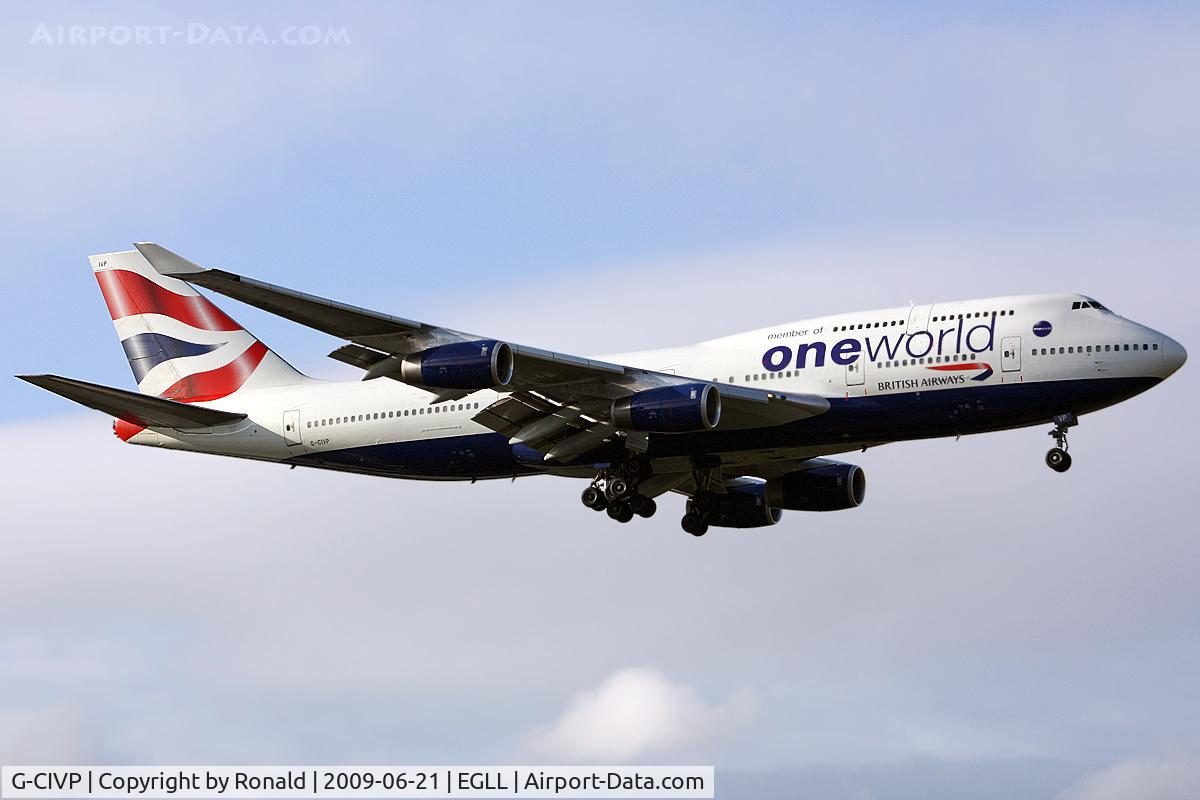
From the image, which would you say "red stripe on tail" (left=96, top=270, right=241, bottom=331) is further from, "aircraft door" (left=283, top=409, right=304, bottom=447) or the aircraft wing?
the aircraft wing

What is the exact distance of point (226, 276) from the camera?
35094 millimetres

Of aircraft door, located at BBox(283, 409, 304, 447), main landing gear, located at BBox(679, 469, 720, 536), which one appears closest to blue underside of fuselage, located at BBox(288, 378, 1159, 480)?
main landing gear, located at BBox(679, 469, 720, 536)

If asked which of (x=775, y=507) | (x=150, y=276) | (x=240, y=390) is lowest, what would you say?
(x=775, y=507)

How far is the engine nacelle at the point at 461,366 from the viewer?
123ft

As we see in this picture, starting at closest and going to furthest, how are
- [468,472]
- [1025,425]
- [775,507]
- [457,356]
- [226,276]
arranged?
[226,276], [457,356], [1025,425], [468,472], [775,507]

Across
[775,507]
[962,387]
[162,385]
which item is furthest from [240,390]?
[962,387]

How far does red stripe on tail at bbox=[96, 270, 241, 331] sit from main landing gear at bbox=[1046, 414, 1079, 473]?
24.9m

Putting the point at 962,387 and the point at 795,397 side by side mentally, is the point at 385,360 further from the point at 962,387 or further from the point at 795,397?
the point at 962,387

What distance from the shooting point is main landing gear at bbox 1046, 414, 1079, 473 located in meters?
40.0

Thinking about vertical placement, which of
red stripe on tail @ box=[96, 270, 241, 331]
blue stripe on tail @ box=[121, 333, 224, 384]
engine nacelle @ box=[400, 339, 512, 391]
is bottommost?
engine nacelle @ box=[400, 339, 512, 391]

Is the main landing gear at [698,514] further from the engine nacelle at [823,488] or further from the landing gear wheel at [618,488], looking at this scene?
the landing gear wheel at [618,488]

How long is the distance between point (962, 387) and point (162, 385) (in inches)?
974

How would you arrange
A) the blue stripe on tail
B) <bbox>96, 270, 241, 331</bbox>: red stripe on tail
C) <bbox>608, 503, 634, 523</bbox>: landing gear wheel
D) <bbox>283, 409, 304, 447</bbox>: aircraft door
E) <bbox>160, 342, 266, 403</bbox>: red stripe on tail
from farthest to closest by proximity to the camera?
<bbox>96, 270, 241, 331</bbox>: red stripe on tail, the blue stripe on tail, <bbox>160, 342, 266, 403</bbox>: red stripe on tail, <bbox>283, 409, 304, 447</bbox>: aircraft door, <bbox>608, 503, 634, 523</bbox>: landing gear wheel

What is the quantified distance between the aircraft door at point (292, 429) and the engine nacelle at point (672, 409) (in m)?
11.1
